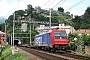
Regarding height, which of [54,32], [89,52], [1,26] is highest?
[1,26]

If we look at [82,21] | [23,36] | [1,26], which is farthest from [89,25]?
[1,26]

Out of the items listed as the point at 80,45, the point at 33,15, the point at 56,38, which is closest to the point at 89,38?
the point at 80,45

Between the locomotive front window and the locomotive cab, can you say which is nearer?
the locomotive cab

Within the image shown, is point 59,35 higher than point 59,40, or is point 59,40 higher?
point 59,35

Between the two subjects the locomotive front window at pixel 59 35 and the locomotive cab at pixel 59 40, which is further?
the locomotive front window at pixel 59 35

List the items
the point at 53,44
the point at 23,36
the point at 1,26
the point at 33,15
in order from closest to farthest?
1. the point at 53,44
2. the point at 23,36
3. the point at 1,26
4. the point at 33,15

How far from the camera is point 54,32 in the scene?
39.4 meters

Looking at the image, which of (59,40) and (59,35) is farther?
(59,35)

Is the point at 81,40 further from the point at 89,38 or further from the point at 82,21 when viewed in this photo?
the point at 82,21

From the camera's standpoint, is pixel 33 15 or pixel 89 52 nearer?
pixel 89 52

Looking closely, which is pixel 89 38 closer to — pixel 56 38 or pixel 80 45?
pixel 80 45

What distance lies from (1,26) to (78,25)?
3703cm

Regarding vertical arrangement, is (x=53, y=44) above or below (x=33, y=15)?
below

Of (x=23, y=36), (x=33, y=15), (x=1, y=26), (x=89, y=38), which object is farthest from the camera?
(x=33, y=15)
